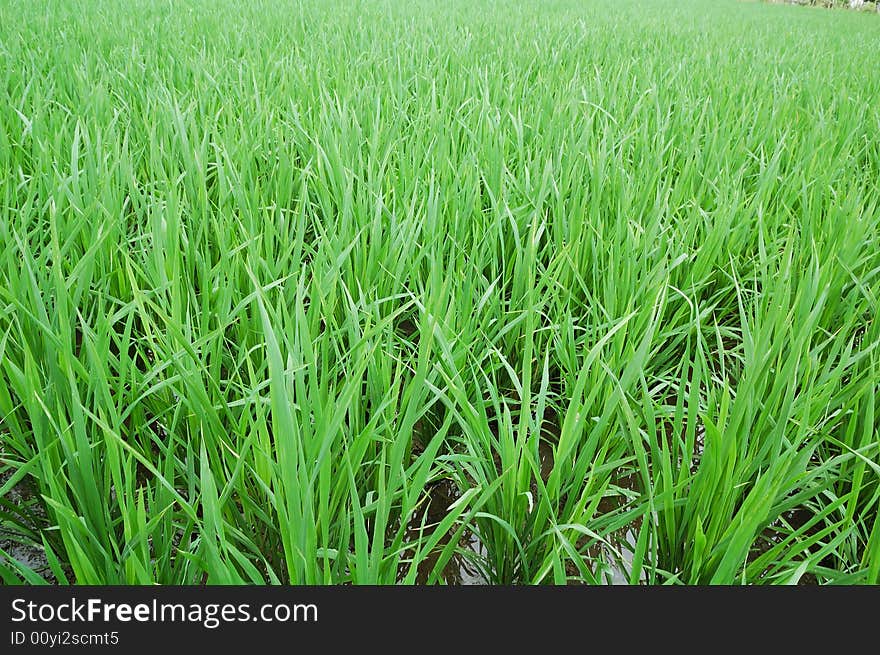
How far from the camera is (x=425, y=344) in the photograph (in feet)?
2.43

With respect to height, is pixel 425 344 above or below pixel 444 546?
above

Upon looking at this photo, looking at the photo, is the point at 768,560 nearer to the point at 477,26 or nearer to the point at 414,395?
the point at 414,395

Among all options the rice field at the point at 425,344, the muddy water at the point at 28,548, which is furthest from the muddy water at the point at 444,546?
the muddy water at the point at 28,548

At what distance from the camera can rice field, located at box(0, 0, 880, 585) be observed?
2.22ft

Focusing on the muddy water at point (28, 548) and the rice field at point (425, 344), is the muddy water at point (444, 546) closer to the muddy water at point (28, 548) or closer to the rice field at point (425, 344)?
the rice field at point (425, 344)

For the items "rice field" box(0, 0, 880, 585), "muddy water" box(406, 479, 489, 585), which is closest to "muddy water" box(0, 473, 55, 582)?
"rice field" box(0, 0, 880, 585)

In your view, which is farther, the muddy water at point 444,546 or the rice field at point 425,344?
the muddy water at point 444,546

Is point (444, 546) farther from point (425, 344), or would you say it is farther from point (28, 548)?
point (28, 548)

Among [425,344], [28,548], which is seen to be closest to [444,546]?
[425,344]

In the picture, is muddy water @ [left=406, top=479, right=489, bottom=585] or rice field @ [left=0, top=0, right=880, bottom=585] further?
muddy water @ [left=406, top=479, right=489, bottom=585]

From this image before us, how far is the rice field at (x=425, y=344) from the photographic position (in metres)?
0.68

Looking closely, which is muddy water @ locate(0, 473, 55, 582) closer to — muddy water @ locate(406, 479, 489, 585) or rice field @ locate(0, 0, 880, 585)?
rice field @ locate(0, 0, 880, 585)

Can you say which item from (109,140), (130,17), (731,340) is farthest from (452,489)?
(130,17)

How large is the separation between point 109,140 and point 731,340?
1522 millimetres
